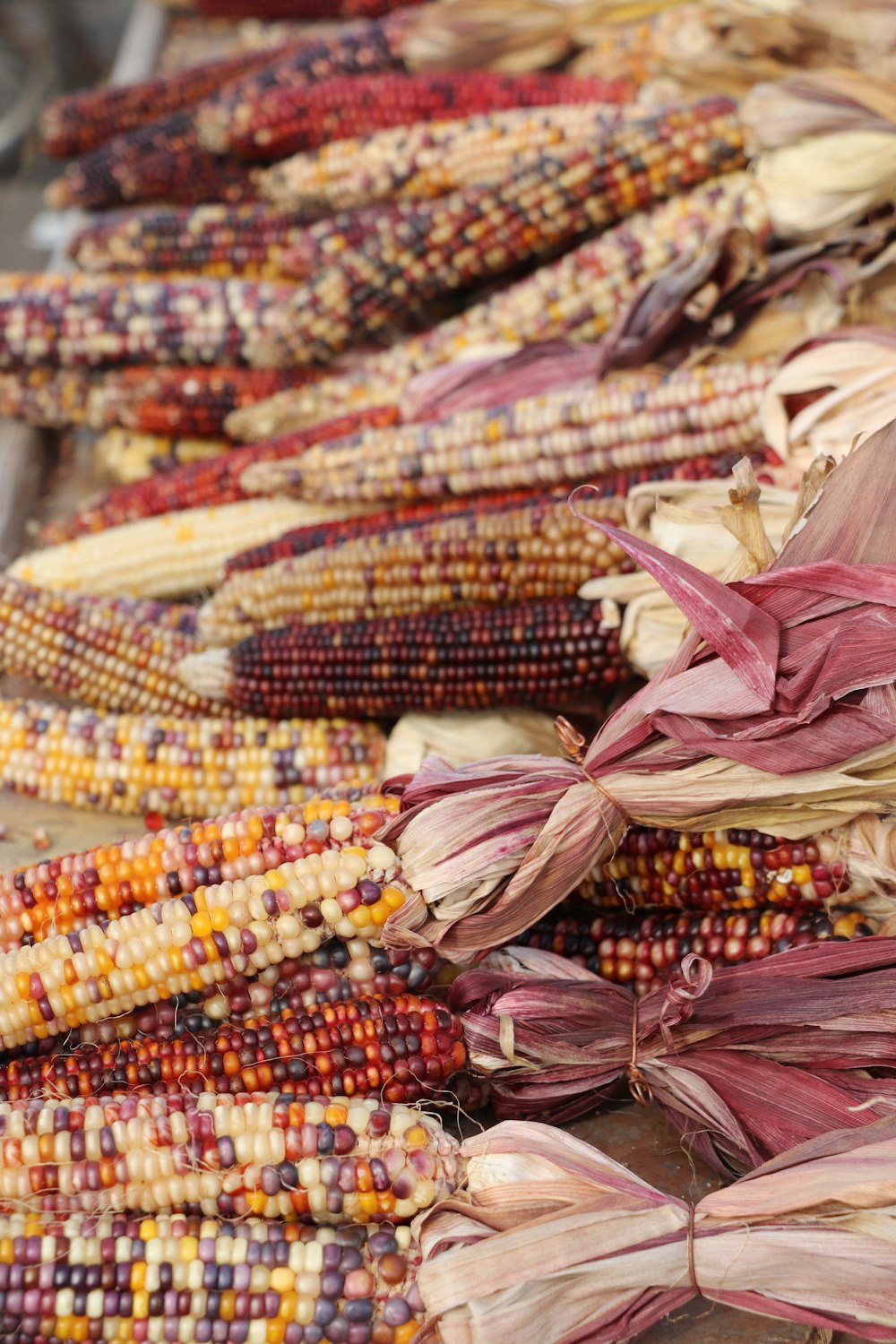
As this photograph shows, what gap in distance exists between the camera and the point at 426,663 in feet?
8.28

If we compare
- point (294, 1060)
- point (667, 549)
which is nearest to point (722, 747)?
point (667, 549)

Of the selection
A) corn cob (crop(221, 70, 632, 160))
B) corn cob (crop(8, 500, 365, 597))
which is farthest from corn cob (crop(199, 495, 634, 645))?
corn cob (crop(221, 70, 632, 160))

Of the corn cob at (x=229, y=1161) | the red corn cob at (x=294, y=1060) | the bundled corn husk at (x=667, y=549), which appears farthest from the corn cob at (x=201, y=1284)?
the bundled corn husk at (x=667, y=549)

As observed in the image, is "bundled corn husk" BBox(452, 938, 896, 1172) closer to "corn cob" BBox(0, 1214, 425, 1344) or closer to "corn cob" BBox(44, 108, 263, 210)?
"corn cob" BBox(0, 1214, 425, 1344)

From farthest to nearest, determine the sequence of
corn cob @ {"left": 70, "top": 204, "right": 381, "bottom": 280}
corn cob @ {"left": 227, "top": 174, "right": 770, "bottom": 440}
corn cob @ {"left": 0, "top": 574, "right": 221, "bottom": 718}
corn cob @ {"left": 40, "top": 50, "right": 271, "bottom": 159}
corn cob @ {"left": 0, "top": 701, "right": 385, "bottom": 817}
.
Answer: corn cob @ {"left": 40, "top": 50, "right": 271, "bottom": 159} < corn cob @ {"left": 70, "top": 204, "right": 381, "bottom": 280} < corn cob @ {"left": 227, "top": 174, "right": 770, "bottom": 440} < corn cob @ {"left": 0, "top": 574, "right": 221, "bottom": 718} < corn cob @ {"left": 0, "top": 701, "right": 385, "bottom": 817}

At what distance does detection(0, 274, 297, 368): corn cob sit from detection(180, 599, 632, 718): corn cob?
138cm

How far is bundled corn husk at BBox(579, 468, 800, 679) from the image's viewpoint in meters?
2.29

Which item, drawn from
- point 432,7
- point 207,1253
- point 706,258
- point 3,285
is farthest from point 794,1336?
point 432,7

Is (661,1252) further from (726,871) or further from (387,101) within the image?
(387,101)

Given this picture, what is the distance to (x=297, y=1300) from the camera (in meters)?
1.68

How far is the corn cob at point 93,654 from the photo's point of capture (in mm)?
2910

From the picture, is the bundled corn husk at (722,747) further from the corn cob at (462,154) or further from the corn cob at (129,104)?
the corn cob at (129,104)

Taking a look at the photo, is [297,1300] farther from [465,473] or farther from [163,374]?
[163,374]

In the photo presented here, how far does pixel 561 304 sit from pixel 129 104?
2668 mm
